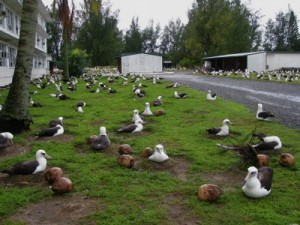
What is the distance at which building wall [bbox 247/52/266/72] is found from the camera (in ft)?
190

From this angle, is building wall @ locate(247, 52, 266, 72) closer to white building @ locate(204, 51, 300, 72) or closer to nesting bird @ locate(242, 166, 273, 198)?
white building @ locate(204, 51, 300, 72)

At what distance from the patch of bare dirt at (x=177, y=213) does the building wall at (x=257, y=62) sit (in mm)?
54877

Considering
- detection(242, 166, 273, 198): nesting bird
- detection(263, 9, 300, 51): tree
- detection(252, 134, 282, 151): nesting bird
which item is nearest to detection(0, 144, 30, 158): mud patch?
detection(252, 134, 282, 151): nesting bird

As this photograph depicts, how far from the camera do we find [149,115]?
13.3 meters

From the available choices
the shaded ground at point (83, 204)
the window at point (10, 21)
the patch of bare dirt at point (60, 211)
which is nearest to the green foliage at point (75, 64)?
the window at point (10, 21)

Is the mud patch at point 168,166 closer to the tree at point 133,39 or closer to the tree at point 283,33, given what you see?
the tree at point 283,33

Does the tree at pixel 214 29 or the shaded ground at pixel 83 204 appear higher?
the tree at pixel 214 29

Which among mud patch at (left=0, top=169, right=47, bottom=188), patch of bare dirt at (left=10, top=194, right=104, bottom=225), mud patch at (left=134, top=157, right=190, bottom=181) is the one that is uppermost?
mud patch at (left=134, top=157, right=190, bottom=181)

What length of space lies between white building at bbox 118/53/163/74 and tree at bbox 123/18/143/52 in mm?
Answer: 47784

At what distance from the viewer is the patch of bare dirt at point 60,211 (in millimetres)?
4984

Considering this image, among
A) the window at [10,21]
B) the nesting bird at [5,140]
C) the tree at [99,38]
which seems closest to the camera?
the nesting bird at [5,140]

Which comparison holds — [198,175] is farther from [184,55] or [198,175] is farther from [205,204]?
[184,55]

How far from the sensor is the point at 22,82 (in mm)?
10156

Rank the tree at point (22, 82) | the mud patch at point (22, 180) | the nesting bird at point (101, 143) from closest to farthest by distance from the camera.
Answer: the mud patch at point (22, 180) → the nesting bird at point (101, 143) → the tree at point (22, 82)
